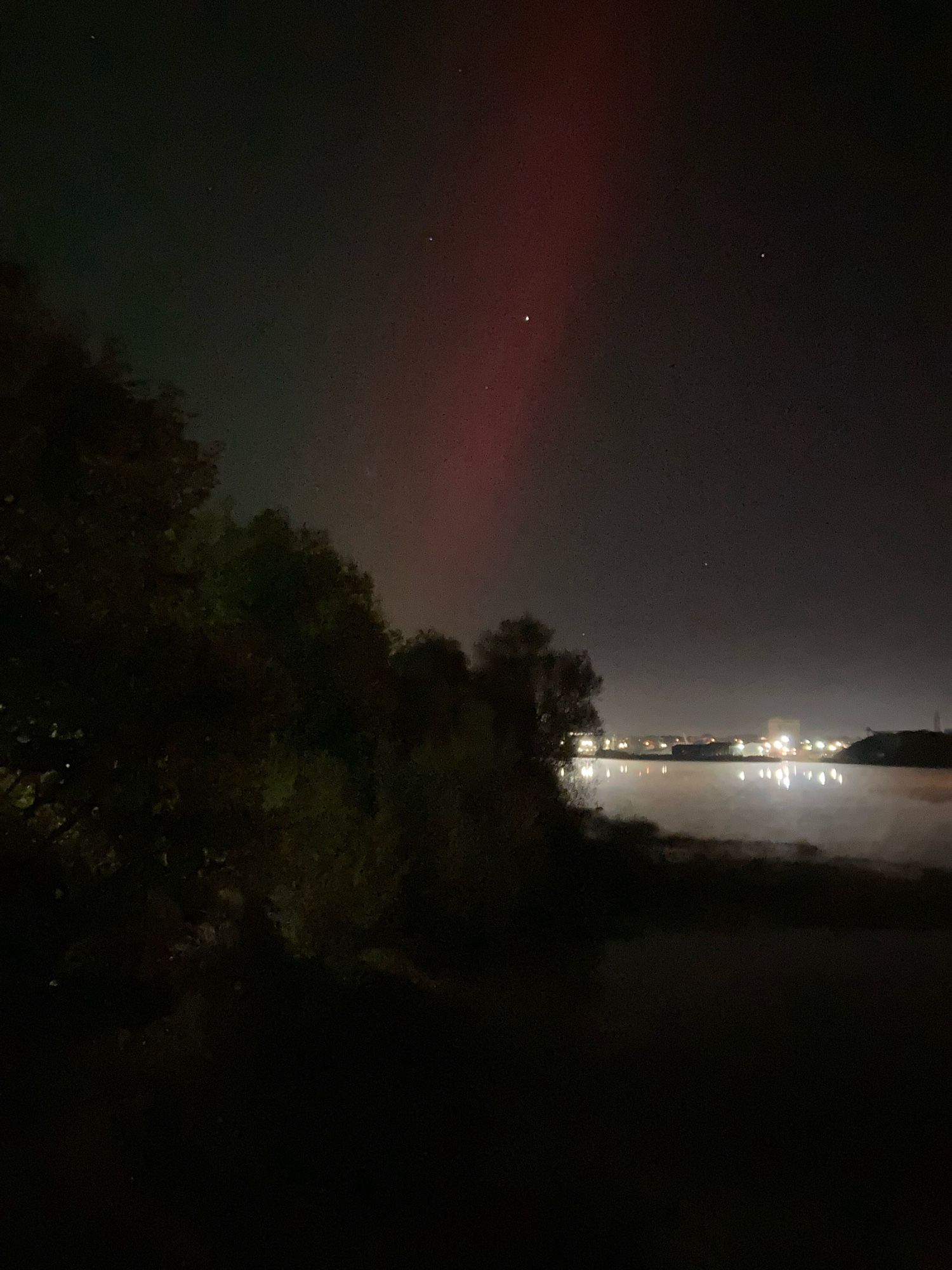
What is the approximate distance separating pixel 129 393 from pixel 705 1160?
392 inches

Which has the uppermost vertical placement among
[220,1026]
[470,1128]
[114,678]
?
[114,678]

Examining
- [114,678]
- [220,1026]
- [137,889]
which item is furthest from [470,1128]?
[114,678]

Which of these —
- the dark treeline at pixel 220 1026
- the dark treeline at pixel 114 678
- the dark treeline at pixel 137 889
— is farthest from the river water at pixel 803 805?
the dark treeline at pixel 114 678

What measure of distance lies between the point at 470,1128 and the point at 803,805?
59.8 m

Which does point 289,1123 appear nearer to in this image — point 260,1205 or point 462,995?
point 260,1205

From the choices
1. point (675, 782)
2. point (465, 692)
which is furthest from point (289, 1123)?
point (675, 782)

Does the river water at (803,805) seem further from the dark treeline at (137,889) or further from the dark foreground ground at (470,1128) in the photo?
the dark treeline at (137,889)

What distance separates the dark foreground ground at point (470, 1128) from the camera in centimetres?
838

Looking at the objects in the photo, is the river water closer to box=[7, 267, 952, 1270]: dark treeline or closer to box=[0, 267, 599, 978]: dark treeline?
box=[7, 267, 952, 1270]: dark treeline

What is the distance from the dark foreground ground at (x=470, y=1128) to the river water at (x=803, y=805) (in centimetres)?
1830

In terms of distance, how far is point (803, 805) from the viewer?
66375 mm

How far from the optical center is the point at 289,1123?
36.6 ft

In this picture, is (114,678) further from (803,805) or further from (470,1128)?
(803,805)

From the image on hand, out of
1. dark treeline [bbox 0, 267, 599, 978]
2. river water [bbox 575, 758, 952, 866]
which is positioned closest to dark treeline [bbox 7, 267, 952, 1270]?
dark treeline [bbox 0, 267, 599, 978]
